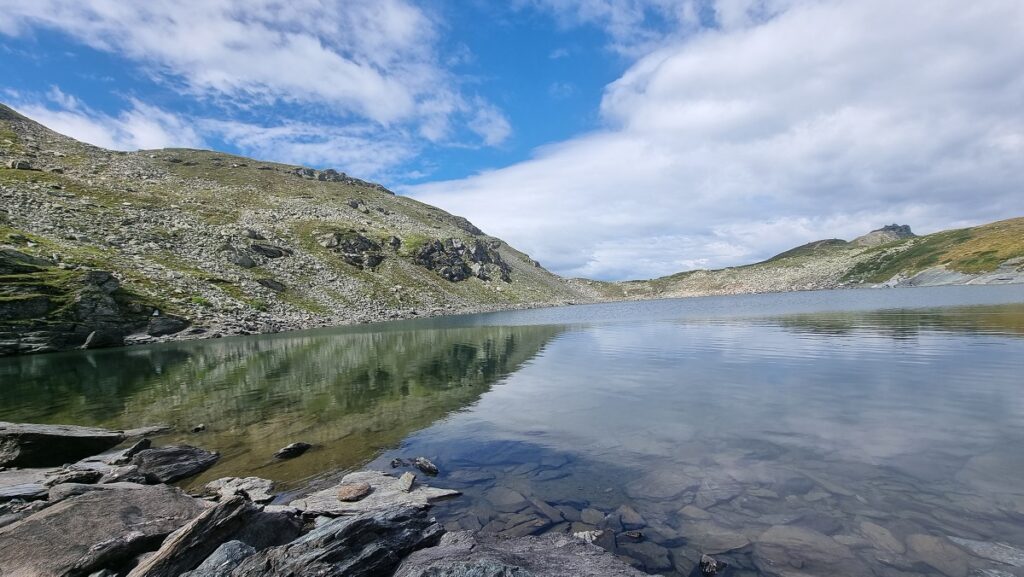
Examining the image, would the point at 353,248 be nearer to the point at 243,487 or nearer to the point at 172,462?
the point at 172,462

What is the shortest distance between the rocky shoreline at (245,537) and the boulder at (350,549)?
2 cm

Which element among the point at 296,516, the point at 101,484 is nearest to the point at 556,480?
the point at 296,516

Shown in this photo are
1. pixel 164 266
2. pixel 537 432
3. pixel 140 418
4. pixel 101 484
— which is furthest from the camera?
pixel 164 266

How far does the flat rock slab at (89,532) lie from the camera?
31.8 feet

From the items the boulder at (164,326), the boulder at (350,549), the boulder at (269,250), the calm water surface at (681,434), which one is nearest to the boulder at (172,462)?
the calm water surface at (681,434)

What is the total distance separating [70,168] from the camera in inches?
6186

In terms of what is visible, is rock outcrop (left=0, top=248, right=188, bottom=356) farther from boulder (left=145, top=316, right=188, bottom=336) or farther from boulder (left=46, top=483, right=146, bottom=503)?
boulder (left=46, top=483, right=146, bottom=503)

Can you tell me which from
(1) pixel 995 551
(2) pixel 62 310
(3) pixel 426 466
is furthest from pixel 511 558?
(2) pixel 62 310

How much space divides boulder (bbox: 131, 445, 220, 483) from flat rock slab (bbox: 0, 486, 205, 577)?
511 centimetres

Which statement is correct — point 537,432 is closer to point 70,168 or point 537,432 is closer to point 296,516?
point 296,516

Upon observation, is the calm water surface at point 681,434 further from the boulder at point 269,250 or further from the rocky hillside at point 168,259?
the boulder at point 269,250

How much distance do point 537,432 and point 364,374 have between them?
78.9 feet

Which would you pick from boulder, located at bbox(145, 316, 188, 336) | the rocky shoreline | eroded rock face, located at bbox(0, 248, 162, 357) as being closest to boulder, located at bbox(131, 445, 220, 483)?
the rocky shoreline

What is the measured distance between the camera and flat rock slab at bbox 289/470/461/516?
14078mm
